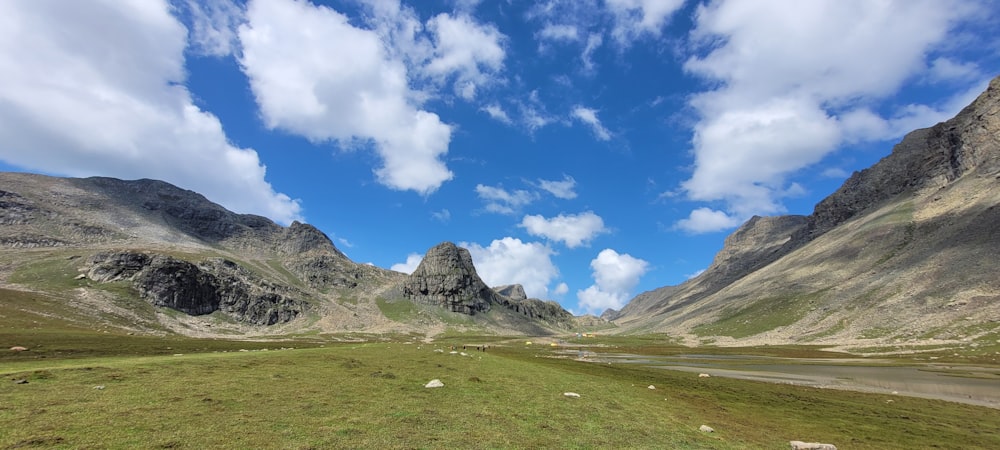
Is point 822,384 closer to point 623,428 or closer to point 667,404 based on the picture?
point 667,404

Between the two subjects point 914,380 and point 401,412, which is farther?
point 914,380

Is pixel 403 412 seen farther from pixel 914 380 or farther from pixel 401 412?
pixel 914 380

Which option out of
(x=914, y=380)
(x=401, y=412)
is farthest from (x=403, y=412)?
(x=914, y=380)

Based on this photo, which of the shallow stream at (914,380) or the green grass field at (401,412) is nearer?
the green grass field at (401,412)

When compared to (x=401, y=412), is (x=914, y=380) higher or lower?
lower

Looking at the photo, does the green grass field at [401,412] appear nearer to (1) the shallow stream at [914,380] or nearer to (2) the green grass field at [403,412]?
(2) the green grass field at [403,412]

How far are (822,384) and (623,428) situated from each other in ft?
171

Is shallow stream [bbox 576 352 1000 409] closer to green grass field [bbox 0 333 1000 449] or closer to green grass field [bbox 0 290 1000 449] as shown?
green grass field [bbox 0 290 1000 449]

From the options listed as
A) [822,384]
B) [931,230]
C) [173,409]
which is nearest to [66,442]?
[173,409]

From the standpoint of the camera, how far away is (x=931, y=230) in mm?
188500

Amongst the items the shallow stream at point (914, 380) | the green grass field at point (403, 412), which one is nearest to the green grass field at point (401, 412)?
the green grass field at point (403, 412)

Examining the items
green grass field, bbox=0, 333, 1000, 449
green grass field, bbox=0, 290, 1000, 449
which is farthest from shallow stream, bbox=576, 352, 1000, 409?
green grass field, bbox=0, 333, 1000, 449

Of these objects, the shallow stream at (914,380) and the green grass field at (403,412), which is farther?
the shallow stream at (914,380)

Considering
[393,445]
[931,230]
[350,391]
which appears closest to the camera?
[393,445]
